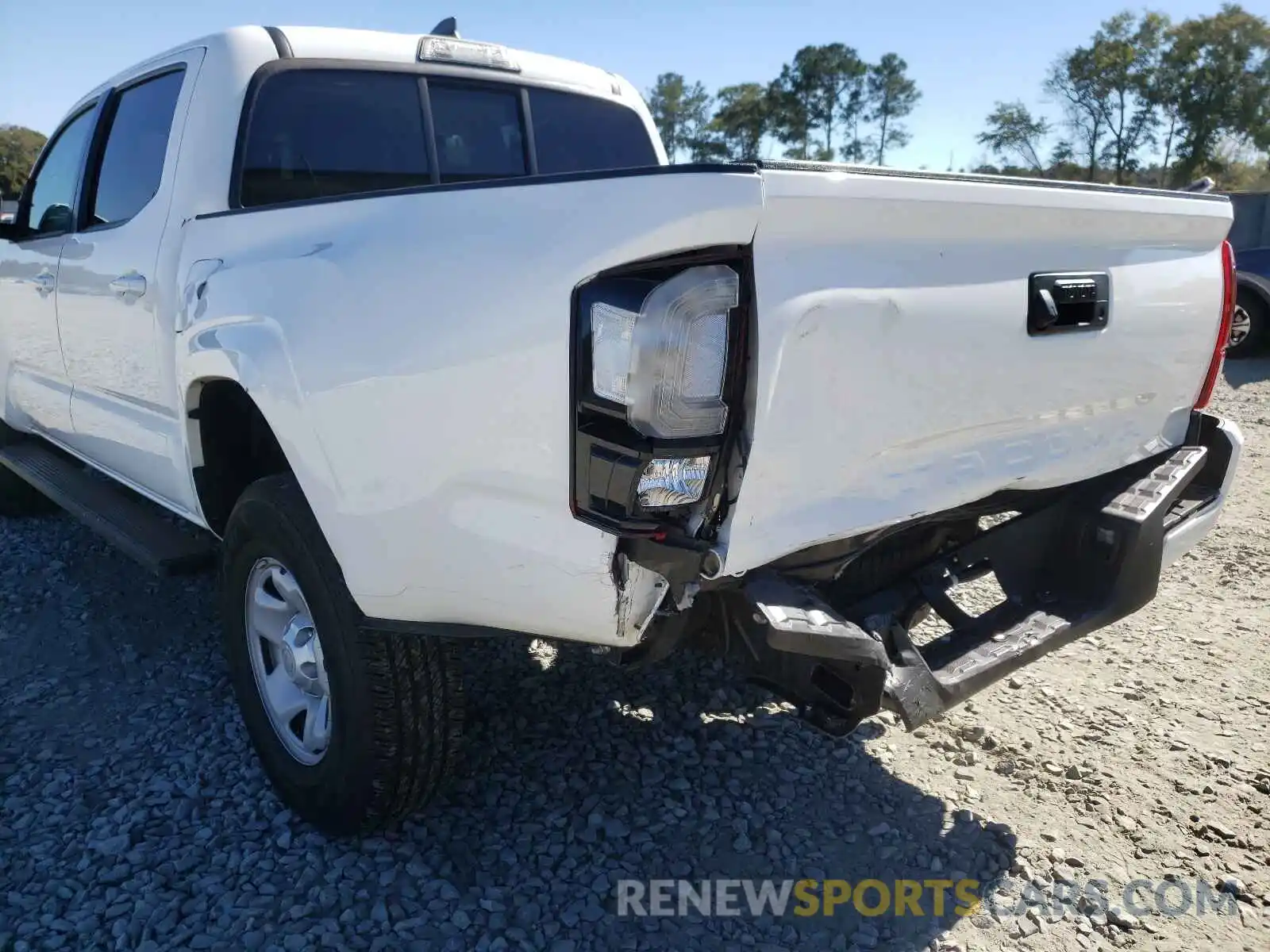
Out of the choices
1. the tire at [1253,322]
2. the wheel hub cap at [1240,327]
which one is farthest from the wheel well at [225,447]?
the tire at [1253,322]

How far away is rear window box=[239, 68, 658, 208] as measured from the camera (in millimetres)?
3156

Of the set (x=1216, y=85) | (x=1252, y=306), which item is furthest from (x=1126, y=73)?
(x=1252, y=306)

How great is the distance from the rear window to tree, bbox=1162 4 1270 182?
164 ft

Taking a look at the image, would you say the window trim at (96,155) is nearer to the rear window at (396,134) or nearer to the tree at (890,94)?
the rear window at (396,134)

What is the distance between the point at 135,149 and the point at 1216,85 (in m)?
55.2

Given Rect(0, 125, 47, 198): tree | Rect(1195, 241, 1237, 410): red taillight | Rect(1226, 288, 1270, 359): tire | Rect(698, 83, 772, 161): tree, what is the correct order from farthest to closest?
Rect(698, 83, 772, 161): tree → Rect(0, 125, 47, 198): tree → Rect(1226, 288, 1270, 359): tire → Rect(1195, 241, 1237, 410): red taillight

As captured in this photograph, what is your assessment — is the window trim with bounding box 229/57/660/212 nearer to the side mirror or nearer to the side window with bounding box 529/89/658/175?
the side window with bounding box 529/89/658/175

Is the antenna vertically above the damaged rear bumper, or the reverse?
the antenna

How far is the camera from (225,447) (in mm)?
3037

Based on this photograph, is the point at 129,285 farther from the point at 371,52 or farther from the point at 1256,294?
the point at 1256,294

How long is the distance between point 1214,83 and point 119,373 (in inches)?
2189

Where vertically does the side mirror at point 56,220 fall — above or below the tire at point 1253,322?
above

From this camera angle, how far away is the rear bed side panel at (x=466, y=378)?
1.81m

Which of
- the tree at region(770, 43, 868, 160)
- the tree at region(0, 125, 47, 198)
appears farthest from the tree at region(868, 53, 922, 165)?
the tree at region(0, 125, 47, 198)
